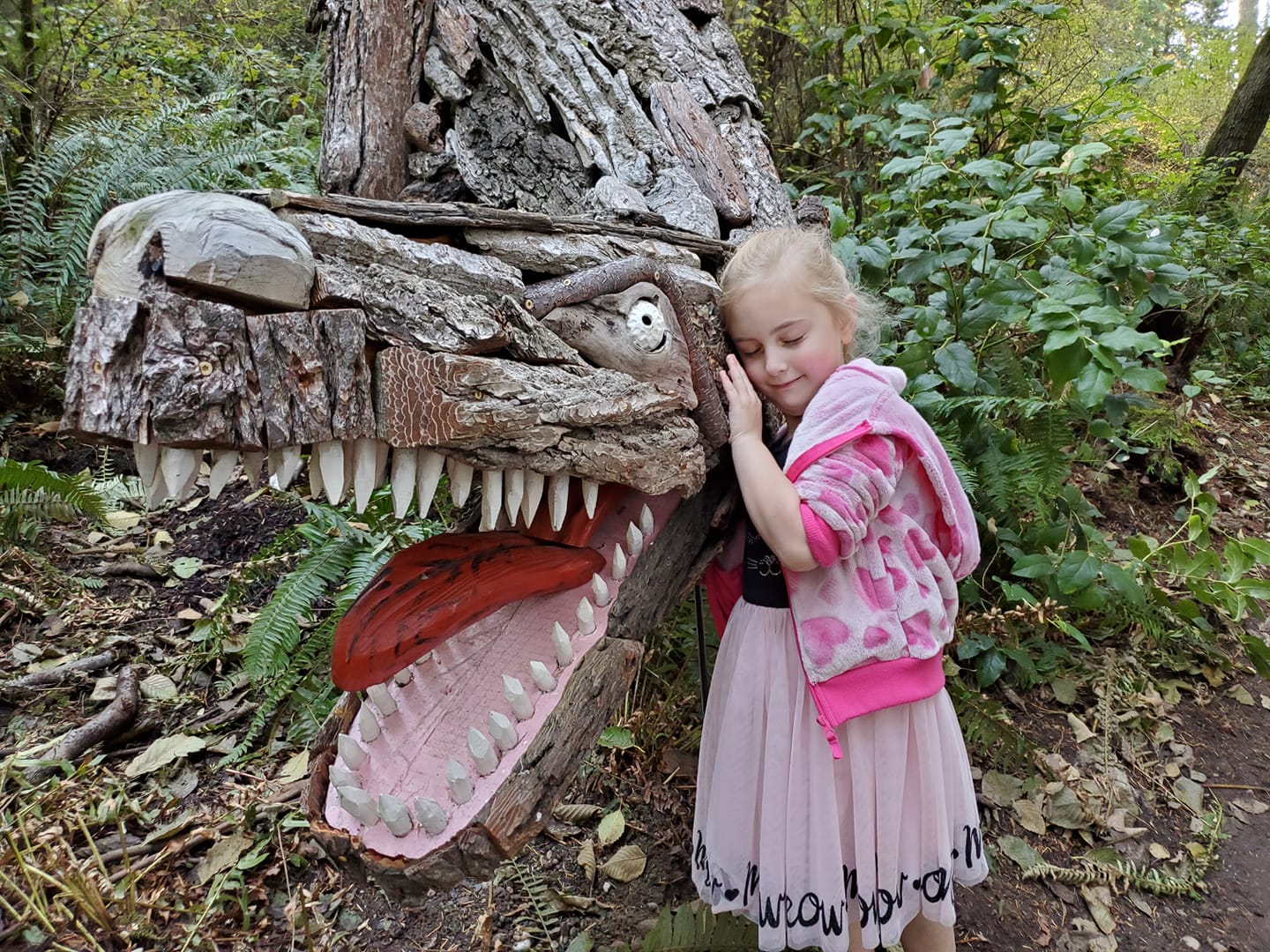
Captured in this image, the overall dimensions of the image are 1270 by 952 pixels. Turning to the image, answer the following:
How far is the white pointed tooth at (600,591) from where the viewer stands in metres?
1.54

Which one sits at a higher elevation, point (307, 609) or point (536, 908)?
point (307, 609)

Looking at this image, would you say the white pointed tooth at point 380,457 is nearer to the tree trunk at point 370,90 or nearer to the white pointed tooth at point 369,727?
the white pointed tooth at point 369,727

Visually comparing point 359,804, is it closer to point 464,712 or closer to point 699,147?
point 464,712

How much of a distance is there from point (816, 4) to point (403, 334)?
5.29 m

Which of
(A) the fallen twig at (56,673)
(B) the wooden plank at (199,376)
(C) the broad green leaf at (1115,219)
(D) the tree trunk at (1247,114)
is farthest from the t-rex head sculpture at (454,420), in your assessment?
(D) the tree trunk at (1247,114)

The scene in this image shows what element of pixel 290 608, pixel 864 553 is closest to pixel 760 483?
pixel 864 553

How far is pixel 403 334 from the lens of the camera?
1188 millimetres

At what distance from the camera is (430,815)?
4.01 feet

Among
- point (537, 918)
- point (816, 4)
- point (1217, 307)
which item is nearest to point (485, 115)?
point (537, 918)

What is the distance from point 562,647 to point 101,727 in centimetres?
201

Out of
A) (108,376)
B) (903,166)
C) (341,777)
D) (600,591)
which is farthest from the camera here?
(903,166)

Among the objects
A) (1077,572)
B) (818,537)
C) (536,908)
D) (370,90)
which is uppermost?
(370,90)

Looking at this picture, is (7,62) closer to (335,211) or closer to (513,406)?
(335,211)

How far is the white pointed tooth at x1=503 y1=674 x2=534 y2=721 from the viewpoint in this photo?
4.46ft
